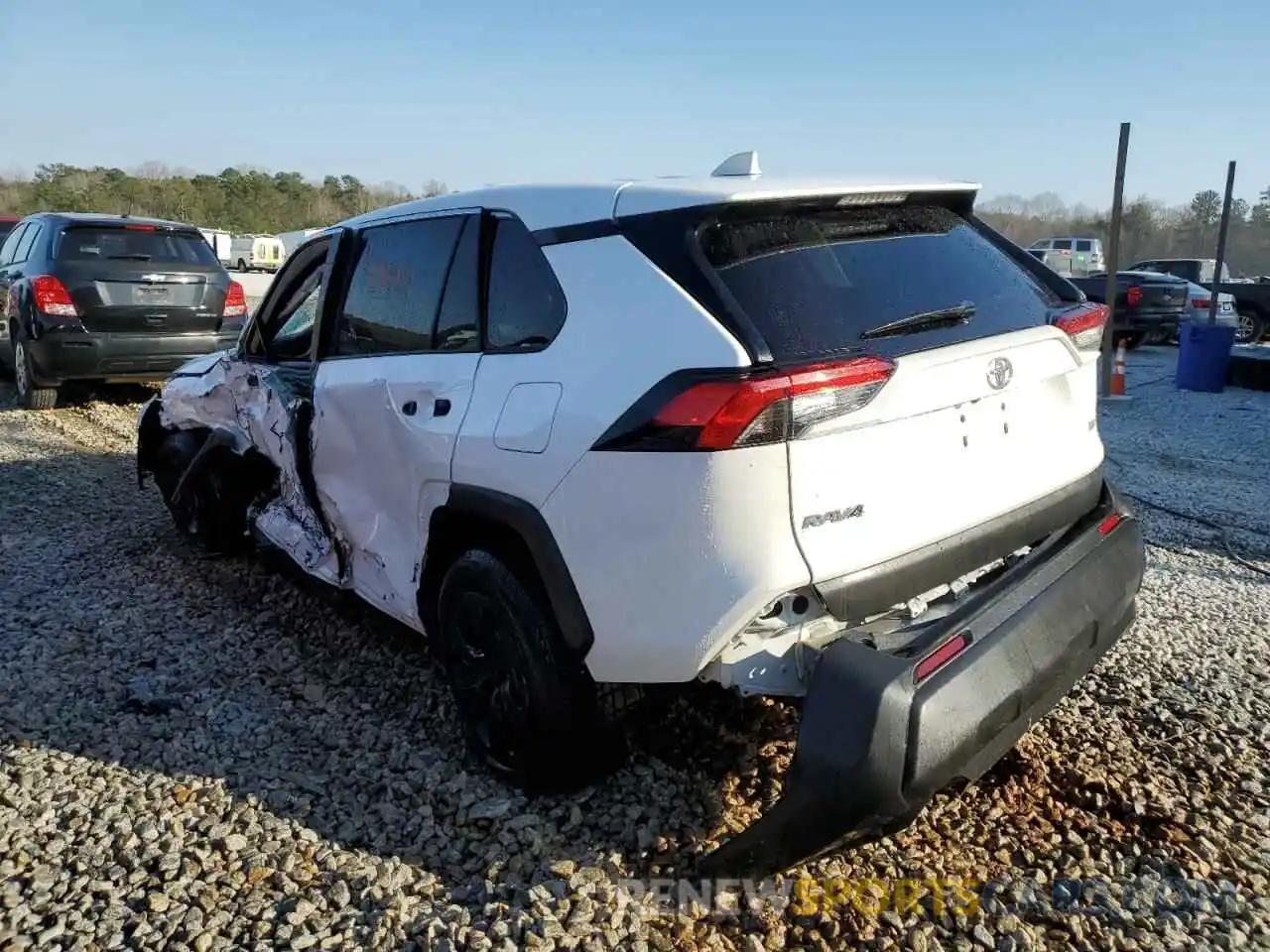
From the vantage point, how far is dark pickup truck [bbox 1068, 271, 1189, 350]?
56.2 ft

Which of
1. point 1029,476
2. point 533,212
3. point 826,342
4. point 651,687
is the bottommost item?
point 651,687

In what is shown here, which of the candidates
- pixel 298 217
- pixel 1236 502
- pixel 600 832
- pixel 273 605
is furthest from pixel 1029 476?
pixel 298 217

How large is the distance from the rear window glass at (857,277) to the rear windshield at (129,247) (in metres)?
7.94

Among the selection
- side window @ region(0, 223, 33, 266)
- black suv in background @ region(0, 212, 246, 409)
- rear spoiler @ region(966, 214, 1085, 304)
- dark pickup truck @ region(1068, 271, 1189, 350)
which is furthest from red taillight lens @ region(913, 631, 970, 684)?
dark pickup truck @ region(1068, 271, 1189, 350)

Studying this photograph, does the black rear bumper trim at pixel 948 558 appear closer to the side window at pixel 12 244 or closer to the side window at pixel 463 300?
the side window at pixel 463 300

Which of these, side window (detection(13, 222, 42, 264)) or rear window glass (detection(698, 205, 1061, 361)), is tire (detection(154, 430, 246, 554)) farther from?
side window (detection(13, 222, 42, 264))

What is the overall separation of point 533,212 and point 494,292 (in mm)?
273

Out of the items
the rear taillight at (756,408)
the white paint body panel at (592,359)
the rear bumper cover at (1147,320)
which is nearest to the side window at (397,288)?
the white paint body panel at (592,359)

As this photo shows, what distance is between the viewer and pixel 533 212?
2.88 meters

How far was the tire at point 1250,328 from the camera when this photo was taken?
19.5m

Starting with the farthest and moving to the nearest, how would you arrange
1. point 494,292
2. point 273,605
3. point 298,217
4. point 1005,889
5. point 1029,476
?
point 298,217
point 273,605
point 494,292
point 1029,476
point 1005,889

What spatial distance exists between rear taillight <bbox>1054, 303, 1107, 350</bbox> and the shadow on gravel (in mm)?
1550

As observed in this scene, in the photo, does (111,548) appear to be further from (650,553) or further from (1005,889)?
(1005,889)

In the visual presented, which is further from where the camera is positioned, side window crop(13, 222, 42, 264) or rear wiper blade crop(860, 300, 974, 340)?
side window crop(13, 222, 42, 264)
